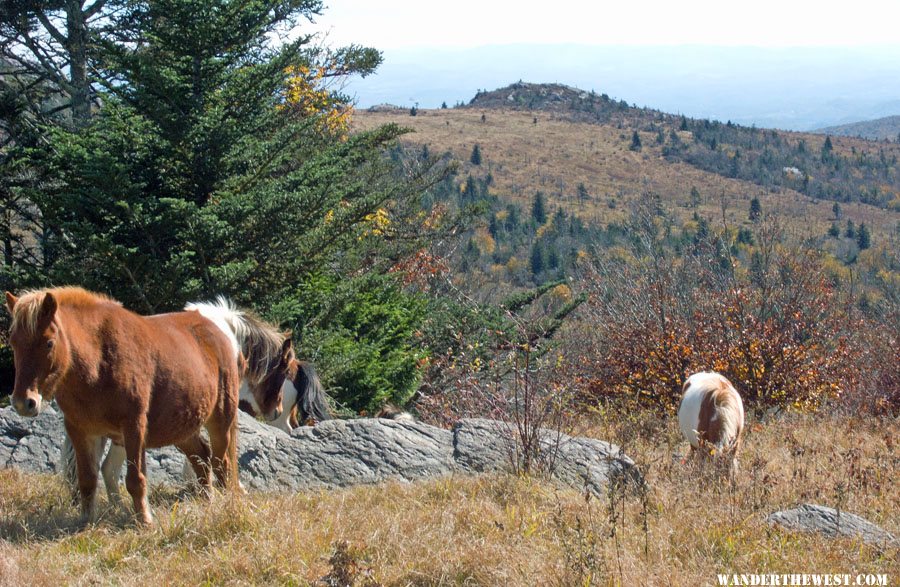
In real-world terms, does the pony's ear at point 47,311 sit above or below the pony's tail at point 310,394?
above

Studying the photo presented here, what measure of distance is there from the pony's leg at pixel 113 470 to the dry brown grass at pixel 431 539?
7.5 inches

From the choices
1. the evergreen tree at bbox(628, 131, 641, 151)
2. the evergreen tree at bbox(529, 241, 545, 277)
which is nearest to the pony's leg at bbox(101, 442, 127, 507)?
the evergreen tree at bbox(529, 241, 545, 277)

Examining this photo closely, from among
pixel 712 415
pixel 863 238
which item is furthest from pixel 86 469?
pixel 863 238

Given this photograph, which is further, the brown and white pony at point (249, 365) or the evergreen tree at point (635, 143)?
the evergreen tree at point (635, 143)

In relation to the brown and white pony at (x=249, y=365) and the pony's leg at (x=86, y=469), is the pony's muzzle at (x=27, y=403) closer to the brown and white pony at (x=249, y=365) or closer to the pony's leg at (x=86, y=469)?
the pony's leg at (x=86, y=469)

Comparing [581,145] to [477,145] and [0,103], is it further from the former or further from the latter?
[0,103]

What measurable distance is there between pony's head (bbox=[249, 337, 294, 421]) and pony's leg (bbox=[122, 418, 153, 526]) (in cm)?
204

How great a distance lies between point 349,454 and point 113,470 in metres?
1.90

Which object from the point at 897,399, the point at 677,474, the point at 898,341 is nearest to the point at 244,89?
the point at 677,474

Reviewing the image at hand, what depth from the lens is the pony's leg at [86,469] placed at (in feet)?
16.4

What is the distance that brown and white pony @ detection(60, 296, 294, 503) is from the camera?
17.8ft

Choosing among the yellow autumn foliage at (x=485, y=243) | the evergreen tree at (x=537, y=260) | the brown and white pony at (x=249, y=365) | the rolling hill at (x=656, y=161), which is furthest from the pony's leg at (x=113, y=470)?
the rolling hill at (x=656, y=161)

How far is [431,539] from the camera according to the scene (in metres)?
4.78

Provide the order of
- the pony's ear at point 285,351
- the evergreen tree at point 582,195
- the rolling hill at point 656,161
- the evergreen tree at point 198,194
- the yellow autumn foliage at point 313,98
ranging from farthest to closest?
the evergreen tree at point 582,195
the rolling hill at point 656,161
the yellow autumn foliage at point 313,98
the evergreen tree at point 198,194
the pony's ear at point 285,351
